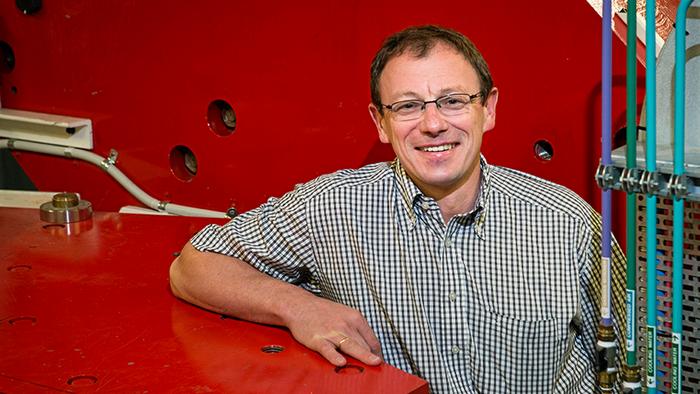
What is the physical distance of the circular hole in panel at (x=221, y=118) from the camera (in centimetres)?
262

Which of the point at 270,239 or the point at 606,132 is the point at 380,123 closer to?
the point at 270,239

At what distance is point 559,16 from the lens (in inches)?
80.1

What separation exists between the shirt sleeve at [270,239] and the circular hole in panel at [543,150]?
45 centimetres

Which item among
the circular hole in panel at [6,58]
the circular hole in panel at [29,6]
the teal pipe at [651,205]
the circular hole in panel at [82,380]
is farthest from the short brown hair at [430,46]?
the circular hole in panel at [6,58]

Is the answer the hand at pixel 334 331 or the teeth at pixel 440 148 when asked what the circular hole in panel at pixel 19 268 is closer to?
the hand at pixel 334 331

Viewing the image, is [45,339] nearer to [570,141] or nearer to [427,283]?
[427,283]

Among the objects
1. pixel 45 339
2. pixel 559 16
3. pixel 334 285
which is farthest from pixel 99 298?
pixel 559 16

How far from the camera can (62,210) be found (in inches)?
99.0

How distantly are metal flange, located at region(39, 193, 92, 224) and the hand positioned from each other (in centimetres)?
81

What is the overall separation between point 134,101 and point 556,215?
1212 mm

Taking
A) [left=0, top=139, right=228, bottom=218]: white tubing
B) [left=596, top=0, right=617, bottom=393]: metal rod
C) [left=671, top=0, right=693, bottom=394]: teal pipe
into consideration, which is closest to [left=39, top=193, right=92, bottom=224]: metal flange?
[left=0, top=139, right=228, bottom=218]: white tubing

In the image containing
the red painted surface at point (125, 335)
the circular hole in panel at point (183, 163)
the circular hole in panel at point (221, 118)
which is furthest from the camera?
the circular hole in panel at point (183, 163)

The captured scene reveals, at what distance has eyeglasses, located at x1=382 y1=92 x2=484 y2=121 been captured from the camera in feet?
6.33

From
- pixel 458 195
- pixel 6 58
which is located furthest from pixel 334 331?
pixel 6 58
